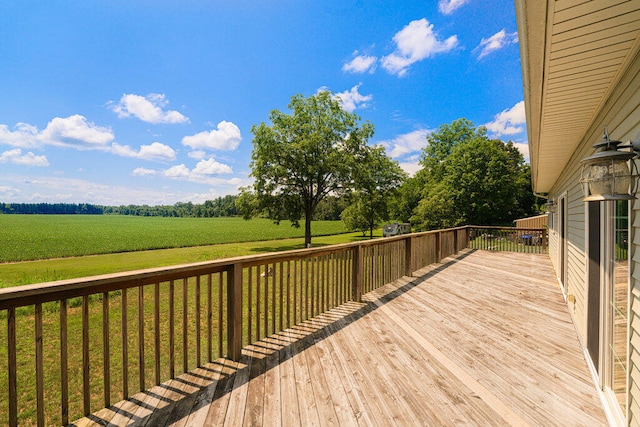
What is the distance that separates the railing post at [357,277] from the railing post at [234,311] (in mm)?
2024

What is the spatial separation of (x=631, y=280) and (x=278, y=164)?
602 inches

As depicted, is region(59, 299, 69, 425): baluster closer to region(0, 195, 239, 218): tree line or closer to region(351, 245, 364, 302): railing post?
region(351, 245, 364, 302): railing post

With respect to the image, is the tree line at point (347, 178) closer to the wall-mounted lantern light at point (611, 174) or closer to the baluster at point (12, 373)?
the wall-mounted lantern light at point (611, 174)

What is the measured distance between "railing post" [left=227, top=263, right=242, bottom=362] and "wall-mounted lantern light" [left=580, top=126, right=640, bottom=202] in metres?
2.50

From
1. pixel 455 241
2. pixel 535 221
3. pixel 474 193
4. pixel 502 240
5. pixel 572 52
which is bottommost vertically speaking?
pixel 502 240

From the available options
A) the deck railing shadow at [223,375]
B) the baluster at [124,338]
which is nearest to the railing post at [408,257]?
the deck railing shadow at [223,375]

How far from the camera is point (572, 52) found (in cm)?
158

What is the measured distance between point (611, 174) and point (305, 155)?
1509cm

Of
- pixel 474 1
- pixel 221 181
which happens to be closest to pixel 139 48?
pixel 474 1

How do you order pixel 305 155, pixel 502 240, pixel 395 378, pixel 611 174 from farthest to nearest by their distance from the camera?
pixel 305 155
pixel 502 240
pixel 395 378
pixel 611 174

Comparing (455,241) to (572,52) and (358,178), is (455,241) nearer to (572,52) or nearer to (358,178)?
(358,178)

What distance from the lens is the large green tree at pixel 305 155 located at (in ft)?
51.1

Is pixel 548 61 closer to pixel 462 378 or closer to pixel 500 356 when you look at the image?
pixel 462 378

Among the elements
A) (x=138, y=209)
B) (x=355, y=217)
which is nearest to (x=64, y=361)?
(x=355, y=217)
